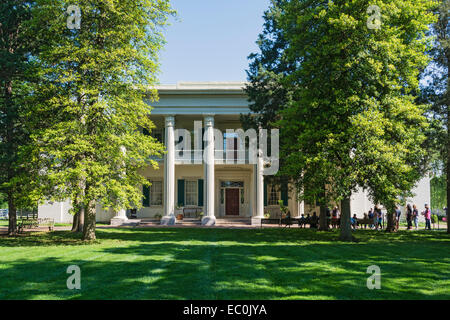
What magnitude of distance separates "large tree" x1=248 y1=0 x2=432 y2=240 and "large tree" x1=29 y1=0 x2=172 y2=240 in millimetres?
6278

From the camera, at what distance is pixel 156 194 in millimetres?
29172

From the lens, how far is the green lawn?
250 inches

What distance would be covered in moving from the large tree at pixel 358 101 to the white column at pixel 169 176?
12117mm

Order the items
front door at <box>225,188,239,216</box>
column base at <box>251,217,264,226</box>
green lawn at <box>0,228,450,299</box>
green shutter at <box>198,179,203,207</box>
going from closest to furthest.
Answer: green lawn at <box>0,228,450,299</box> → column base at <box>251,217,264,226</box> → green shutter at <box>198,179,203,207</box> → front door at <box>225,188,239,216</box>

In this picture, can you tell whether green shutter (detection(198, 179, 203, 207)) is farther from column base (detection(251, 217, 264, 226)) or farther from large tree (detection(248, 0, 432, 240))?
large tree (detection(248, 0, 432, 240))

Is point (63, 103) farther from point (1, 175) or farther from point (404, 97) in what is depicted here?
point (404, 97)

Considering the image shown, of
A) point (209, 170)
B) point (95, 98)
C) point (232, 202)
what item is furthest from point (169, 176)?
point (95, 98)

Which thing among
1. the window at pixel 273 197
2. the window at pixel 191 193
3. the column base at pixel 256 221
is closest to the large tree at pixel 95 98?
the column base at pixel 256 221

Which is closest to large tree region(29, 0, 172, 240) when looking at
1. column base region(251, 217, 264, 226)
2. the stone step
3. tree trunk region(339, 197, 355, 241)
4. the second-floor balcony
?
tree trunk region(339, 197, 355, 241)

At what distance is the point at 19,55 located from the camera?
1678 cm

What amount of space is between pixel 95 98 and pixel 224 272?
8.29 m

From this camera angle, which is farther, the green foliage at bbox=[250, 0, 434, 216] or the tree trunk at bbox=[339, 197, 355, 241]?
the tree trunk at bbox=[339, 197, 355, 241]

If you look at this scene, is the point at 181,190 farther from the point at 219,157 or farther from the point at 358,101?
the point at 358,101
